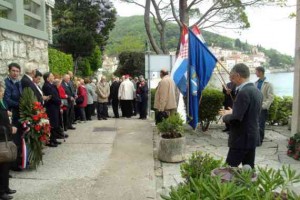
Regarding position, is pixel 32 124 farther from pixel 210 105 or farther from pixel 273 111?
pixel 273 111

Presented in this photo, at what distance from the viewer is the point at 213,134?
364 inches

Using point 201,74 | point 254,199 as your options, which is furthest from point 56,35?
point 254,199

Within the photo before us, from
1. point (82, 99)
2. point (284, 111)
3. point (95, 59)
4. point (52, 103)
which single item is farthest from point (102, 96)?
point (95, 59)

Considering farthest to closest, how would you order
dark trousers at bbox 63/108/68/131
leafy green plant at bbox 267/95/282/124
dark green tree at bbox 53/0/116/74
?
dark green tree at bbox 53/0/116/74 → leafy green plant at bbox 267/95/282/124 → dark trousers at bbox 63/108/68/131

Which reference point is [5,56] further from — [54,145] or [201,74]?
[201,74]

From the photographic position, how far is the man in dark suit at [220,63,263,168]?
3879 mm

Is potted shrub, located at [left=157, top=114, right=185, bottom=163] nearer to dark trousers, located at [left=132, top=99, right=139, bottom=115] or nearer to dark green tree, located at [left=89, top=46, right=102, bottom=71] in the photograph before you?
dark trousers, located at [left=132, top=99, right=139, bottom=115]

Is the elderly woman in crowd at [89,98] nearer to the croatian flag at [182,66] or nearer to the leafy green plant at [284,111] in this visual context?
the croatian flag at [182,66]

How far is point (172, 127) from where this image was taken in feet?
21.2

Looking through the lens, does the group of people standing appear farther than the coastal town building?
Yes

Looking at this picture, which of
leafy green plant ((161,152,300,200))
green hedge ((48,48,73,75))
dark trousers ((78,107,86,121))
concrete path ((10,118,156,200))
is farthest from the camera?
green hedge ((48,48,73,75))

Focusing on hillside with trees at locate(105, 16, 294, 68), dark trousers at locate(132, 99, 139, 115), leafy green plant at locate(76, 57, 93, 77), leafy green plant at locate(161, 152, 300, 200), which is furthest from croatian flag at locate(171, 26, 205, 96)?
leafy green plant at locate(76, 57, 93, 77)

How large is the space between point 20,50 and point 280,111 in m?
8.13

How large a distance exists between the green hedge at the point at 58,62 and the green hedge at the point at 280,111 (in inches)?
331
